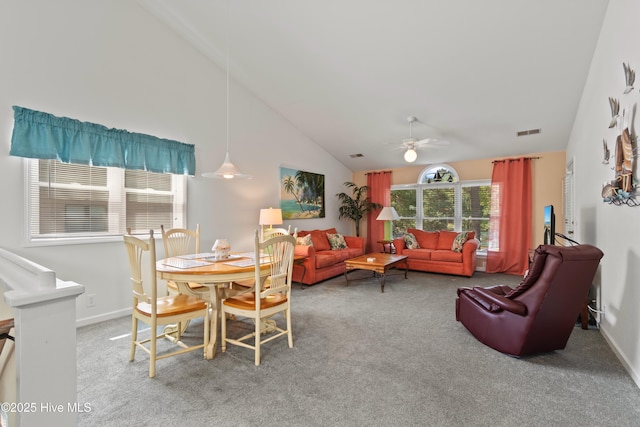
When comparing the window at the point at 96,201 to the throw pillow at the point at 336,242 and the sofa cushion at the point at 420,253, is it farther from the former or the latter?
the sofa cushion at the point at 420,253

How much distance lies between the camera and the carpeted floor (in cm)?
181

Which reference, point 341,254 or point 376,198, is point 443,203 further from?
point 341,254

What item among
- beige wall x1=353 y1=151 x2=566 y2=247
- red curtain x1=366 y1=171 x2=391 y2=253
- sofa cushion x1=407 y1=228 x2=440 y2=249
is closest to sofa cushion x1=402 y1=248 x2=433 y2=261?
sofa cushion x1=407 y1=228 x2=440 y2=249

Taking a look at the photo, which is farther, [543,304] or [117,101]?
[117,101]

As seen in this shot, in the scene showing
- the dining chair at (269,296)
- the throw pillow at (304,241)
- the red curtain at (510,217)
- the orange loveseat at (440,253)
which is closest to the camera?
the dining chair at (269,296)

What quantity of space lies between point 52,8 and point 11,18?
40cm

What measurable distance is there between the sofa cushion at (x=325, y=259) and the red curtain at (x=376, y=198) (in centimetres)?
241

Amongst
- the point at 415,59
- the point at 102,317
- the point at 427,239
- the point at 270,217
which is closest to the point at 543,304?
the point at 415,59

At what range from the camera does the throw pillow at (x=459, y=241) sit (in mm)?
5879

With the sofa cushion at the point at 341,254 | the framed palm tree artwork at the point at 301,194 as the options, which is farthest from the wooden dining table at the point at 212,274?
the framed palm tree artwork at the point at 301,194

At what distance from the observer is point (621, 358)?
8.04 feet

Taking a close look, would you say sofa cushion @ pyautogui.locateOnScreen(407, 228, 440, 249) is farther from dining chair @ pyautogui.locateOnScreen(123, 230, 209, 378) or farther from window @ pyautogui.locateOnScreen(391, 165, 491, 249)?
dining chair @ pyautogui.locateOnScreen(123, 230, 209, 378)

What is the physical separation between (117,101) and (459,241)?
19.7 feet

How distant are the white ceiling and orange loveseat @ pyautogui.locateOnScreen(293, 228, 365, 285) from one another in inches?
92.0
